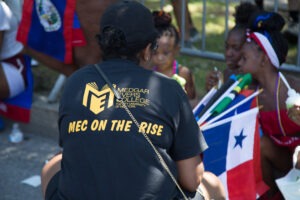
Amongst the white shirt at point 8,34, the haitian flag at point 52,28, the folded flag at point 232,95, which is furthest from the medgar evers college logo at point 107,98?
the white shirt at point 8,34

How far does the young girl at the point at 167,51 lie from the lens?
13.8 feet

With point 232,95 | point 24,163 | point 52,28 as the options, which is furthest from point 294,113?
point 24,163

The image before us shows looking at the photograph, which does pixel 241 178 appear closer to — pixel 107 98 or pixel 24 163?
pixel 107 98

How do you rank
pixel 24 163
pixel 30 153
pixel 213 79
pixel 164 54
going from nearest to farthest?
1. pixel 213 79
2. pixel 164 54
3. pixel 24 163
4. pixel 30 153

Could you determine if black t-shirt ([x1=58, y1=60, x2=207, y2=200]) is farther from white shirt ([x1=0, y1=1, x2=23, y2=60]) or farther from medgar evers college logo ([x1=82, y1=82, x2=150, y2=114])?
white shirt ([x1=0, y1=1, x2=23, y2=60])

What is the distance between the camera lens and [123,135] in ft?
8.20

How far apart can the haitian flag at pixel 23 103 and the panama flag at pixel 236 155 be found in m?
→ 2.27

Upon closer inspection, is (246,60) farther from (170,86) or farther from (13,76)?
(13,76)

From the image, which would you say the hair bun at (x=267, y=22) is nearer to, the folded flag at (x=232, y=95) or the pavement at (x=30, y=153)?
the folded flag at (x=232, y=95)

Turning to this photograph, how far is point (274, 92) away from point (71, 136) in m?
1.70

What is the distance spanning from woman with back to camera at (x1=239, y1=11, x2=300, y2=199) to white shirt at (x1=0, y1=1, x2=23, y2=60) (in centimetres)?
218

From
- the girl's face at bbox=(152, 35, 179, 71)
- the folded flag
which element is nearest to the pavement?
the girl's face at bbox=(152, 35, 179, 71)

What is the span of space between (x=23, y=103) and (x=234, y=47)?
6.80 ft

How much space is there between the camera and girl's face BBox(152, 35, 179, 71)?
13.8ft
